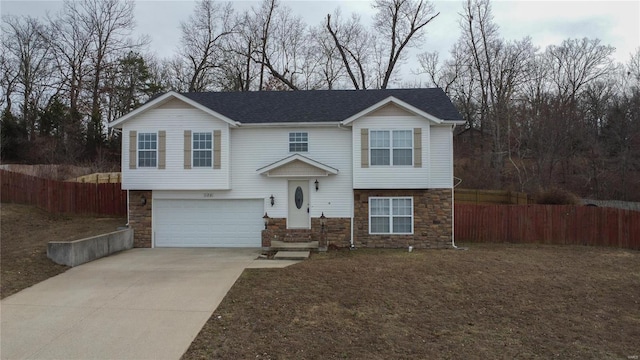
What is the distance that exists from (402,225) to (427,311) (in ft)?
22.9

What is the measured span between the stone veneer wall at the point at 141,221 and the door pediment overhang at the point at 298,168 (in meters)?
4.51

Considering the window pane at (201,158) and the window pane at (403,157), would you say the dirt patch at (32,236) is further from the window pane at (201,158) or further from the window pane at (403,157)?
the window pane at (403,157)

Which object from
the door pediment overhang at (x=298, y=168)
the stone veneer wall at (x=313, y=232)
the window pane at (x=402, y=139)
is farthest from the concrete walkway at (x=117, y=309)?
the window pane at (x=402, y=139)

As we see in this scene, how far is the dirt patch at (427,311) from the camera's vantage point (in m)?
5.53

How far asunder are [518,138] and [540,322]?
24918 millimetres

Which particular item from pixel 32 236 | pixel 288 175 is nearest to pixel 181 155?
pixel 288 175

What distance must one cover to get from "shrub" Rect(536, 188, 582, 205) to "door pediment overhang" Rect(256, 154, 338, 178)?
1260 centimetres

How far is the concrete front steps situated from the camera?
11938mm

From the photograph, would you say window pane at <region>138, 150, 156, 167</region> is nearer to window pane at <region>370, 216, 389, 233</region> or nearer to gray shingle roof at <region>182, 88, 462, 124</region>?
gray shingle roof at <region>182, 88, 462, 124</region>

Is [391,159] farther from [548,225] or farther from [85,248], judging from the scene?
[85,248]

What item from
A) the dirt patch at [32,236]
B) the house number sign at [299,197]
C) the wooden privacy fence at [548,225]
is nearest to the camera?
the dirt patch at [32,236]

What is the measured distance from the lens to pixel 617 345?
19.1 feet

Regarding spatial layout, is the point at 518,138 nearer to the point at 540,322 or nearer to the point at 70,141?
the point at 540,322

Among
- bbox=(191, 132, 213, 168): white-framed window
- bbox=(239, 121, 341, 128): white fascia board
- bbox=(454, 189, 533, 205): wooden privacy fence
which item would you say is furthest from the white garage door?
bbox=(454, 189, 533, 205): wooden privacy fence
